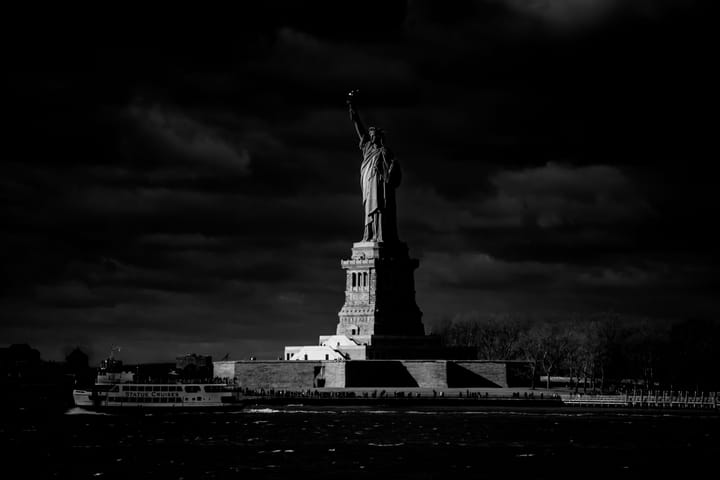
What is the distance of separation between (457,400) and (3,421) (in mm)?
36112

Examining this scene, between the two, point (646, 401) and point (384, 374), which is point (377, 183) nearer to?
point (384, 374)

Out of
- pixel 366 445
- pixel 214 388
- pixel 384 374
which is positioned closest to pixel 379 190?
pixel 384 374

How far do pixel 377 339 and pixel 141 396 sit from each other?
2332 centimetres

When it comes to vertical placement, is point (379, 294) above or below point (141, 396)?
above

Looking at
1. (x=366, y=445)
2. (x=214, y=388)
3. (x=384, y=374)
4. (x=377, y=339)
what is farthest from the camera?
(x=377, y=339)

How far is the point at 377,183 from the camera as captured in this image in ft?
476

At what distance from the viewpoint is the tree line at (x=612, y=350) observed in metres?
150

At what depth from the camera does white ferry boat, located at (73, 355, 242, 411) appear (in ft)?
414

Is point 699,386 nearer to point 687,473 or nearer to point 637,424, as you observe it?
point 637,424

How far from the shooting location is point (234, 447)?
317ft

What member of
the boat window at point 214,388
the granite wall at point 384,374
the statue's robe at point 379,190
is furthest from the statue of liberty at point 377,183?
the boat window at point 214,388

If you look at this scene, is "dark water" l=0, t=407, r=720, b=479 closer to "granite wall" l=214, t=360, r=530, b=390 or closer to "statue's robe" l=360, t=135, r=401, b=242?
"granite wall" l=214, t=360, r=530, b=390

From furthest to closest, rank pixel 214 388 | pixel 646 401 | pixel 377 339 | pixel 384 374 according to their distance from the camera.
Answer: pixel 377 339 < pixel 384 374 < pixel 646 401 < pixel 214 388

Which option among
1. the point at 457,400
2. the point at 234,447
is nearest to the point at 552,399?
the point at 457,400
